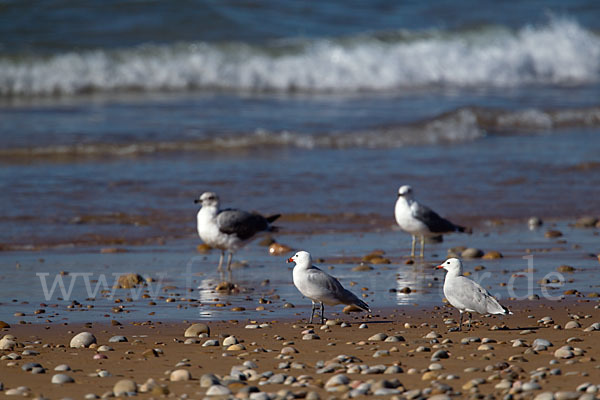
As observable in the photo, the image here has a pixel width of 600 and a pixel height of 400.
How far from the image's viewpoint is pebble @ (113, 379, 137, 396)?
4.18 meters

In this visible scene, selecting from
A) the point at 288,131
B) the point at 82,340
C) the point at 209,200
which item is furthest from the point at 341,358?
the point at 288,131

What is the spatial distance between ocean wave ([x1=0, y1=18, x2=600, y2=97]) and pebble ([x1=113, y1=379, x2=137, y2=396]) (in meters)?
15.0

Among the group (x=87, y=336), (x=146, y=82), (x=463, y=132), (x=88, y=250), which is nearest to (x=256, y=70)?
(x=146, y=82)

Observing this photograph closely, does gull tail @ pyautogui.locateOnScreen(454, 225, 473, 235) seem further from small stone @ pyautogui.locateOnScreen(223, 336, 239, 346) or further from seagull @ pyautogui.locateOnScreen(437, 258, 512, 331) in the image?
small stone @ pyautogui.locateOnScreen(223, 336, 239, 346)

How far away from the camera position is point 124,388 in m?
4.20

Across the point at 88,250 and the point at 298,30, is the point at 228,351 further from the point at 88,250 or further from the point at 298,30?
the point at 298,30

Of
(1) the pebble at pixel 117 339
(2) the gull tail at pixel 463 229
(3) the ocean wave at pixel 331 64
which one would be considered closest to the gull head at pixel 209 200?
(2) the gull tail at pixel 463 229

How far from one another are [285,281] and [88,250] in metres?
2.04

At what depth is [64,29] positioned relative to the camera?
21422 mm

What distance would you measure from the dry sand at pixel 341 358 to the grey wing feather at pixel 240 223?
2.15m

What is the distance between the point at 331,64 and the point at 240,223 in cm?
1330

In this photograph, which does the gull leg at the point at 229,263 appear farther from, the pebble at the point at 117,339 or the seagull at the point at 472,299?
the seagull at the point at 472,299

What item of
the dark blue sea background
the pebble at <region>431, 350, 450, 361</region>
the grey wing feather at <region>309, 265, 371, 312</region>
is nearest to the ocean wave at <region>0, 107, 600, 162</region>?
the dark blue sea background

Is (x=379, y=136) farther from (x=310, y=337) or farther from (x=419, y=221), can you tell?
(x=310, y=337)
